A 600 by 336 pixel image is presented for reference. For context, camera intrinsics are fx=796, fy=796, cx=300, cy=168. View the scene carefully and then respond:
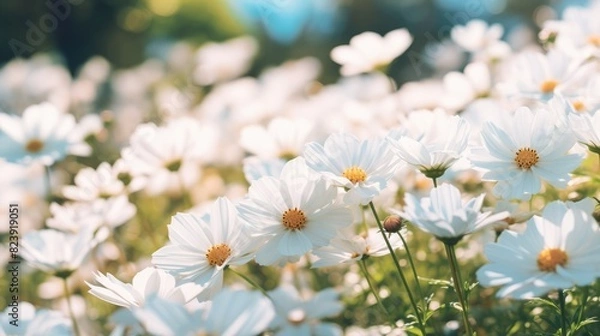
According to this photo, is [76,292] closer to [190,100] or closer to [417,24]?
[190,100]

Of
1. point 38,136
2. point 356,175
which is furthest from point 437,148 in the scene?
point 38,136

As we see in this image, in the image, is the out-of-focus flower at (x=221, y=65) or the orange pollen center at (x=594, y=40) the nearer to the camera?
the orange pollen center at (x=594, y=40)

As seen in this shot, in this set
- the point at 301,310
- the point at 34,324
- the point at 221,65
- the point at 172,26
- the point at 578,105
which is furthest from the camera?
the point at 172,26

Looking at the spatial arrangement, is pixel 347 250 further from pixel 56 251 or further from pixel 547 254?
pixel 56 251

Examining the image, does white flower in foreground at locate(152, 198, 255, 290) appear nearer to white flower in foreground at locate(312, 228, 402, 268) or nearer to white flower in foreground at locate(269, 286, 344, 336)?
white flower in foreground at locate(312, 228, 402, 268)

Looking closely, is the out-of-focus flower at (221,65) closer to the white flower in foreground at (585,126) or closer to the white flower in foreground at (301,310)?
the white flower in foreground at (301,310)

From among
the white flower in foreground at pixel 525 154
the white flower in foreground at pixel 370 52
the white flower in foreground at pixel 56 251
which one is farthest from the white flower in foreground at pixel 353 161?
the white flower in foreground at pixel 370 52

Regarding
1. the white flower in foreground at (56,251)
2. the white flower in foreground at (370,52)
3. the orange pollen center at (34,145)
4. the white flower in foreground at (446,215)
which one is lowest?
the white flower in foreground at (446,215)
